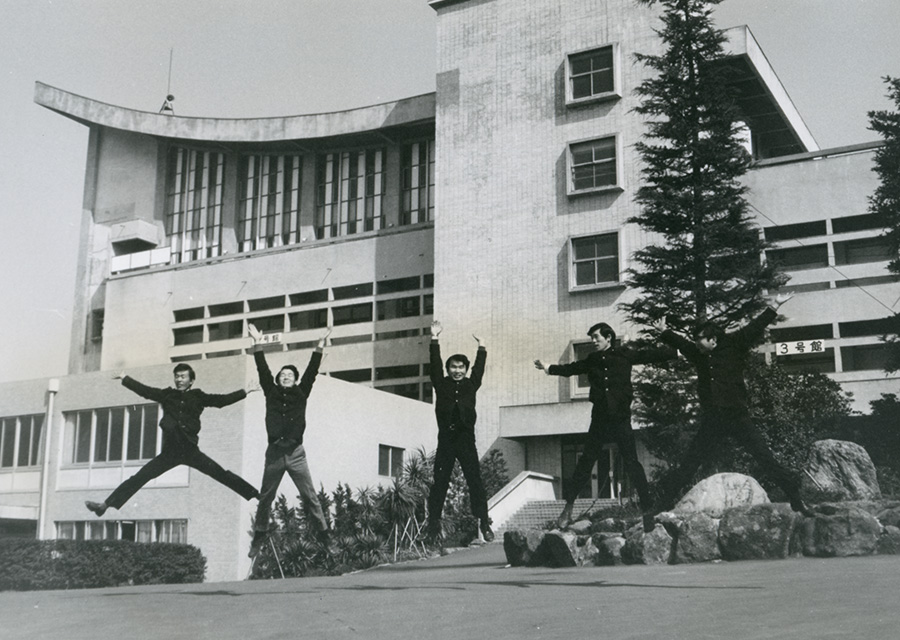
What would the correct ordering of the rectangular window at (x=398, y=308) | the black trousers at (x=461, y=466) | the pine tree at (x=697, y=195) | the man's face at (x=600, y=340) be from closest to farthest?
the man's face at (x=600, y=340)
the black trousers at (x=461, y=466)
the pine tree at (x=697, y=195)
the rectangular window at (x=398, y=308)

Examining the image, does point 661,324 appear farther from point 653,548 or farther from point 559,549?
point 653,548

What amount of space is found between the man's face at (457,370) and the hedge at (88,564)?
39.4 ft

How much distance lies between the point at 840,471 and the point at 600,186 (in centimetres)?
1402

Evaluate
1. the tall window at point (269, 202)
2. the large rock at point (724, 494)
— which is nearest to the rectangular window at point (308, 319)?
the tall window at point (269, 202)

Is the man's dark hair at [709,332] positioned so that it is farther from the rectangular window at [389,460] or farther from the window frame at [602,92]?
the window frame at [602,92]

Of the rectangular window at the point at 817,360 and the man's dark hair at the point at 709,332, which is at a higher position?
the rectangular window at the point at 817,360

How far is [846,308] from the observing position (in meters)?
31.5

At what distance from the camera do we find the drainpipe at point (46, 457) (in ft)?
76.7

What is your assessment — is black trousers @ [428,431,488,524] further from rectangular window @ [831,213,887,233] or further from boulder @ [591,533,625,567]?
rectangular window @ [831,213,887,233]

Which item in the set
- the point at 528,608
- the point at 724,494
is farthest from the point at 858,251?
the point at 528,608

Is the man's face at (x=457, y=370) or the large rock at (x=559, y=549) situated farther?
the large rock at (x=559, y=549)

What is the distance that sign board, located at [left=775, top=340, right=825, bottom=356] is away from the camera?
2788cm

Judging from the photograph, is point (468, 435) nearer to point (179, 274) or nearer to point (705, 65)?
point (705, 65)

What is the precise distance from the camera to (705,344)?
41.4ft
